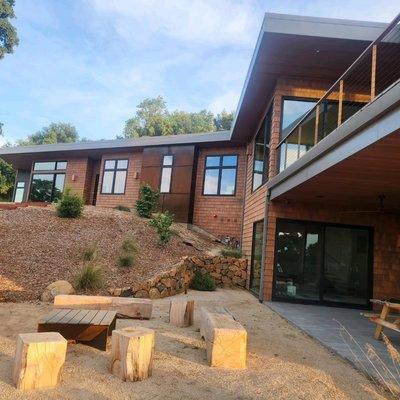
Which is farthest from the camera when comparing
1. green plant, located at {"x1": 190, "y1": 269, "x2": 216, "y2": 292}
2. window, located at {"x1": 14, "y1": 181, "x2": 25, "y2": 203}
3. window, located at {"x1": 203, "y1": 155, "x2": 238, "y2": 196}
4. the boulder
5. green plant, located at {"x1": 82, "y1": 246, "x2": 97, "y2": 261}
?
window, located at {"x1": 14, "y1": 181, "x2": 25, "y2": 203}

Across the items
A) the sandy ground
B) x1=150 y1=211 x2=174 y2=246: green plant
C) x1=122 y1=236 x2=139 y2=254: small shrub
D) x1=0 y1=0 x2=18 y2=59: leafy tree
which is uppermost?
x1=0 y1=0 x2=18 y2=59: leafy tree

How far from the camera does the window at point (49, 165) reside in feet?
66.7

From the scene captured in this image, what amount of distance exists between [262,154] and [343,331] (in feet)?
20.9

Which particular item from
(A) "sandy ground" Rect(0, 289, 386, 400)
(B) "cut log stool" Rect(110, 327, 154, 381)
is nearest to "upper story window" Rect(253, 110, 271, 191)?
(A) "sandy ground" Rect(0, 289, 386, 400)

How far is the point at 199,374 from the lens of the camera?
3756 millimetres

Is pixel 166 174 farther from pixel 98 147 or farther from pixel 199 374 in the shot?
pixel 199 374

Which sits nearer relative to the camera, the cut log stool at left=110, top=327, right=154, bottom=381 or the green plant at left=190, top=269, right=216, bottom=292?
the cut log stool at left=110, top=327, right=154, bottom=381

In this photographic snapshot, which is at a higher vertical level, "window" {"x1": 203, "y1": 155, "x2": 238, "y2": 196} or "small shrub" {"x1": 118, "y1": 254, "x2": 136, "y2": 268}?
"window" {"x1": 203, "y1": 155, "x2": 238, "y2": 196}

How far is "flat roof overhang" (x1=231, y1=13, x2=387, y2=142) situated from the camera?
7.82m

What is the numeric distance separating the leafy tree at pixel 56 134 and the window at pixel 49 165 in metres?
24.9

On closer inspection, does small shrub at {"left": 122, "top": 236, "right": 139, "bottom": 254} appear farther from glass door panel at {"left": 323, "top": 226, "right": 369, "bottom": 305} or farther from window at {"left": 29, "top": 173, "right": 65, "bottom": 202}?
window at {"left": 29, "top": 173, "right": 65, "bottom": 202}

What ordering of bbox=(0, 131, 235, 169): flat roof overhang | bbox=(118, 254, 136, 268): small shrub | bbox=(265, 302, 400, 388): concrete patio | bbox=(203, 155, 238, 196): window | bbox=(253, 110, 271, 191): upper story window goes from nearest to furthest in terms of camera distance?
1. bbox=(265, 302, 400, 388): concrete patio
2. bbox=(118, 254, 136, 268): small shrub
3. bbox=(253, 110, 271, 191): upper story window
4. bbox=(203, 155, 238, 196): window
5. bbox=(0, 131, 235, 169): flat roof overhang

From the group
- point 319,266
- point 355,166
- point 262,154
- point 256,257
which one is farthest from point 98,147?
point 355,166

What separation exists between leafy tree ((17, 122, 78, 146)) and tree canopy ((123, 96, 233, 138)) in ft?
24.0
